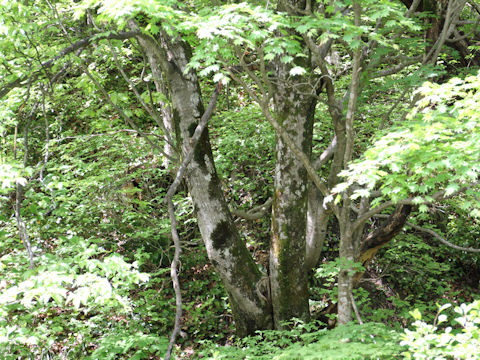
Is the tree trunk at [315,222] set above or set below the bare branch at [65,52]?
below

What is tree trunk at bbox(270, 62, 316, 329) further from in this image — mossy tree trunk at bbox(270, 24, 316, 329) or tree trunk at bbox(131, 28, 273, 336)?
A: tree trunk at bbox(131, 28, 273, 336)

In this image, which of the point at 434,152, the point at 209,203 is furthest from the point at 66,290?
the point at 434,152

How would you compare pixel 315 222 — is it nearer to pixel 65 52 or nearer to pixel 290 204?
pixel 290 204

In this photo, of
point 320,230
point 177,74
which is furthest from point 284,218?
point 177,74

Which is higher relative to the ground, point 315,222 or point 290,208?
point 290,208

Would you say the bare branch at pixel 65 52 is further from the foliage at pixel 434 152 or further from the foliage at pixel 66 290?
the foliage at pixel 434 152

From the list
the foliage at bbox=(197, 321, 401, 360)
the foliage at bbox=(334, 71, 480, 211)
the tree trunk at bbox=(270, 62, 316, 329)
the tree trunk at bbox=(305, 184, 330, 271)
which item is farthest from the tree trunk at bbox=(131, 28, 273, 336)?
the foliage at bbox=(334, 71, 480, 211)

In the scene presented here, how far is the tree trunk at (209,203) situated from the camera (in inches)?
152

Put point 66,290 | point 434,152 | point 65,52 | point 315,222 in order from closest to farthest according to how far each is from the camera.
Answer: point 434,152
point 66,290
point 65,52
point 315,222

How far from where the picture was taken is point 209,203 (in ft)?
13.2

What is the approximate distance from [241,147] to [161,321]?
2681 mm

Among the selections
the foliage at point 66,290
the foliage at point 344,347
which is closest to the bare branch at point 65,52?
the foliage at point 66,290

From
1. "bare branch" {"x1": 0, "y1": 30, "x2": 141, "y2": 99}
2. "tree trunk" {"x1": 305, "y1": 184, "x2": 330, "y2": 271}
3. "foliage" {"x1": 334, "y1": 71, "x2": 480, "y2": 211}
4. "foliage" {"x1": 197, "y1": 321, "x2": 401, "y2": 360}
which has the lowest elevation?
"foliage" {"x1": 197, "y1": 321, "x2": 401, "y2": 360}

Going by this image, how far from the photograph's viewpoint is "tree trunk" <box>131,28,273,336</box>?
12.7ft
